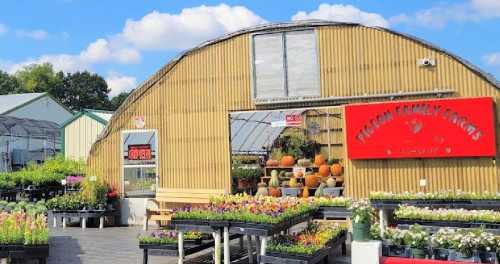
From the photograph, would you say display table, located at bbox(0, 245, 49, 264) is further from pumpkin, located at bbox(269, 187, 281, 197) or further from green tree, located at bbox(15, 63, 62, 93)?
green tree, located at bbox(15, 63, 62, 93)

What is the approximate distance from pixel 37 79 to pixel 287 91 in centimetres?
6059

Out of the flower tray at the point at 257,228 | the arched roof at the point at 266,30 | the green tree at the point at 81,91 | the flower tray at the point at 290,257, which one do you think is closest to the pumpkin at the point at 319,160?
the arched roof at the point at 266,30

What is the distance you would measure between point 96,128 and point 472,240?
22.1 metres

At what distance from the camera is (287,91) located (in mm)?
12953

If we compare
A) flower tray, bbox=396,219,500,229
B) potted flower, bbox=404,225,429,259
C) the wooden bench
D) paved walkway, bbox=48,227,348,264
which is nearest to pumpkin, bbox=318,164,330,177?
the wooden bench

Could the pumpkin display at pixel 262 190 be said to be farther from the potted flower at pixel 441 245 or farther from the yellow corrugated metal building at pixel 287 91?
the potted flower at pixel 441 245

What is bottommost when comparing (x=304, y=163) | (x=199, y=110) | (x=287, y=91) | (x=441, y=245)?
(x=441, y=245)

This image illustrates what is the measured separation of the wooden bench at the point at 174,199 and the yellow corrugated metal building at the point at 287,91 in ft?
1.43

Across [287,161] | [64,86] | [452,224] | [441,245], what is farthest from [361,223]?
[64,86]

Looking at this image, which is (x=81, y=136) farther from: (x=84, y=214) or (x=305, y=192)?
(x=305, y=192)

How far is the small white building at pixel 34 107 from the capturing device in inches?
1539

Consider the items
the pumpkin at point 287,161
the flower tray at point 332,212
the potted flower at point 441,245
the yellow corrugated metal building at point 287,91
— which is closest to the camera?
the potted flower at point 441,245

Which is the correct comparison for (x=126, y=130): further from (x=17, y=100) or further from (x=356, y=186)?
(x=17, y=100)

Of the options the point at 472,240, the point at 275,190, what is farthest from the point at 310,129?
the point at 472,240
